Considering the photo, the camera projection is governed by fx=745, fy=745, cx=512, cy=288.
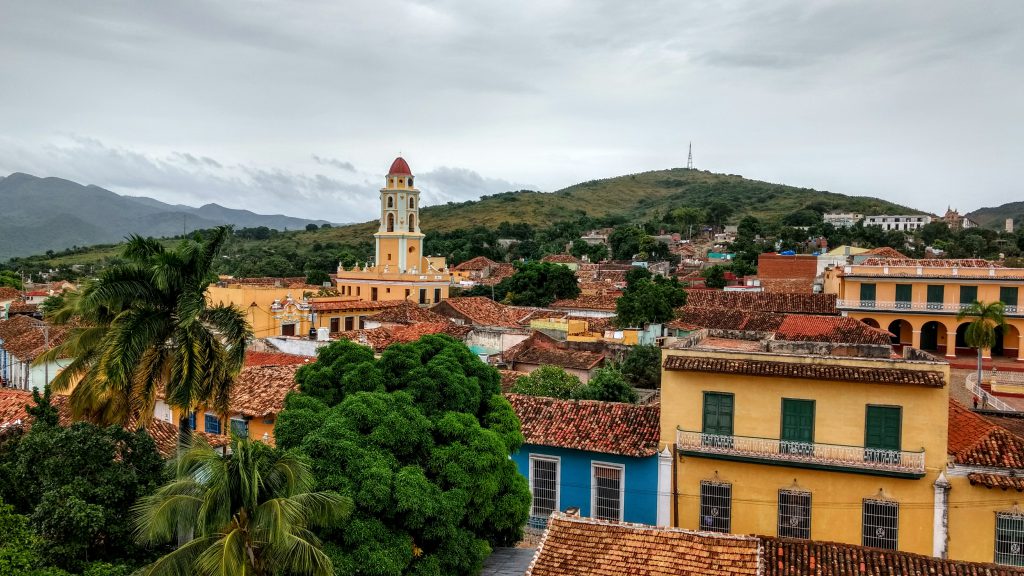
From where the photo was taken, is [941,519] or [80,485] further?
[941,519]

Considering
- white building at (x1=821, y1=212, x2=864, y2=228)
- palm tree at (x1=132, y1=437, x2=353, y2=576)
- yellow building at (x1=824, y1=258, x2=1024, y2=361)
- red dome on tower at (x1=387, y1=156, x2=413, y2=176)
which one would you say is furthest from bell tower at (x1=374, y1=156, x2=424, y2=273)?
white building at (x1=821, y1=212, x2=864, y2=228)

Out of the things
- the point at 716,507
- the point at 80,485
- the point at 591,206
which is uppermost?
the point at 591,206

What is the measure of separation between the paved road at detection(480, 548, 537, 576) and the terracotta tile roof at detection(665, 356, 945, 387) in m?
4.49

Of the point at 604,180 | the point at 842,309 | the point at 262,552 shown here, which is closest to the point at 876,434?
the point at 262,552

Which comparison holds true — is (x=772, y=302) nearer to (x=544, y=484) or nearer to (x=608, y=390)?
(x=608, y=390)

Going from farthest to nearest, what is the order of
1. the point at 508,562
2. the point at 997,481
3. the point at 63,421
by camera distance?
the point at 63,421, the point at 997,481, the point at 508,562

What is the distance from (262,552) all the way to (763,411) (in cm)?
960

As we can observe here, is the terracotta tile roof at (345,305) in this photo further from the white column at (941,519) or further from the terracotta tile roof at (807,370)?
the white column at (941,519)

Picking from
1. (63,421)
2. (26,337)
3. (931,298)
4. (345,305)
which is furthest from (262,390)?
(931,298)

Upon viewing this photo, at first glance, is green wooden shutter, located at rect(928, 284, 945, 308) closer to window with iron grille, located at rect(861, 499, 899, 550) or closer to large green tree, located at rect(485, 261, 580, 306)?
large green tree, located at rect(485, 261, 580, 306)

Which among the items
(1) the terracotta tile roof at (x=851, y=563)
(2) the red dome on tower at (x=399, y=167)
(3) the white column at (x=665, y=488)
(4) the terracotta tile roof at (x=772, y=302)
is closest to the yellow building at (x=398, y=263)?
(2) the red dome on tower at (x=399, y=167)

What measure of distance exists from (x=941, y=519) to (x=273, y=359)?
18218 millimetres

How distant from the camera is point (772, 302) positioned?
38.8 m

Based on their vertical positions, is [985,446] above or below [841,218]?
below
